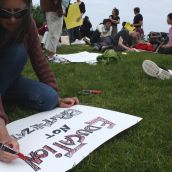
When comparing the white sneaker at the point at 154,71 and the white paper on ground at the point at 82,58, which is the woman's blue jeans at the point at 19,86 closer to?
the white sneaker at the point at 154,71

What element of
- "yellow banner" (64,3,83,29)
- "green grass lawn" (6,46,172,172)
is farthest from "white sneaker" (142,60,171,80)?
"yellow banner" (64,3,83,29)

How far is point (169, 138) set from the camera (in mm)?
2621

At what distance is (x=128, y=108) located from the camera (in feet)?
10.8

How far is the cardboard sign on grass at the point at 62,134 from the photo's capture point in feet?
7.09

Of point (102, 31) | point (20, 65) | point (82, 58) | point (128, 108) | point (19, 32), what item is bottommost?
point (102, 31)

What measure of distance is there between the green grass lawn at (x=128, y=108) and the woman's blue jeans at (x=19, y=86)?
0.37 feet

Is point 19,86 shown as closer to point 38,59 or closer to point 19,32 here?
point 38,59

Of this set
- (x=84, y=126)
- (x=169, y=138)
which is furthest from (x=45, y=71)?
(x=169, y=138)

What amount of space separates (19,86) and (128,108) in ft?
2.73

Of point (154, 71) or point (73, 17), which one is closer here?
point (154, 71)

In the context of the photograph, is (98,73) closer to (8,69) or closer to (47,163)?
(8,69)

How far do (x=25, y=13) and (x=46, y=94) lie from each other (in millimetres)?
784

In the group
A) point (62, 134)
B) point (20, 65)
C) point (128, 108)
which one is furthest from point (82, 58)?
point (62, 134)

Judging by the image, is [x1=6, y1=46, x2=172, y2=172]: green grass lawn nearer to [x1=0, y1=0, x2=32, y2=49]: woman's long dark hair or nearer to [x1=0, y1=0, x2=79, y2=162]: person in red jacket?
[x1=0, y1=0, x2=79, y2=162]: person in red jacket
